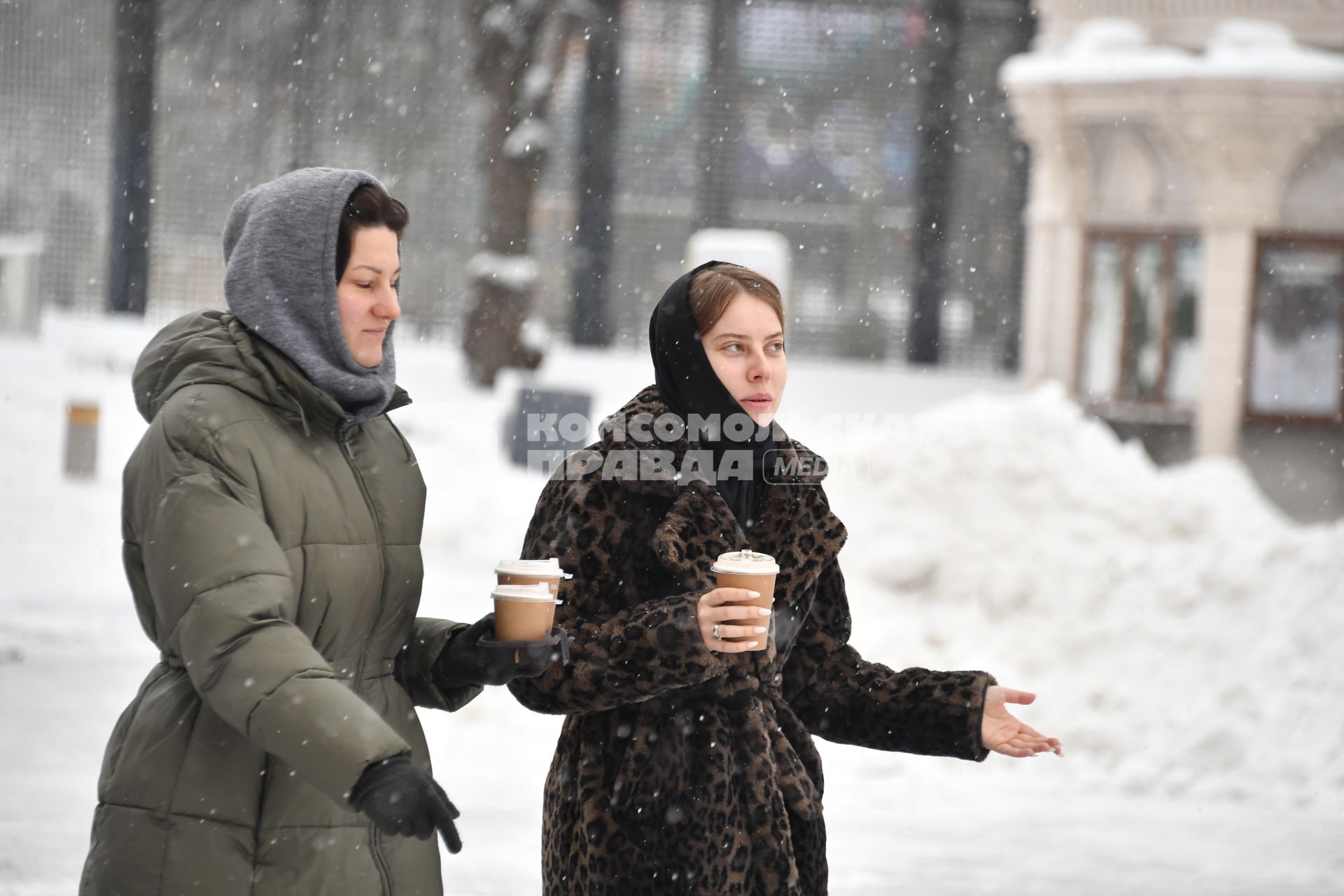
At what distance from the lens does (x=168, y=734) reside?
2023 millimetres

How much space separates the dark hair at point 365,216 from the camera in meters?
2.15

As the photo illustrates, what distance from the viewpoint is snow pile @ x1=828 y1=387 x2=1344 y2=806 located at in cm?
645

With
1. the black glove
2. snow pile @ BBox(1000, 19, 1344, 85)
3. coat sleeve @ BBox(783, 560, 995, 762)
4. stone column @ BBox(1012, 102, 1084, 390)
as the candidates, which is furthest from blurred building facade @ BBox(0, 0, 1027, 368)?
the black glove

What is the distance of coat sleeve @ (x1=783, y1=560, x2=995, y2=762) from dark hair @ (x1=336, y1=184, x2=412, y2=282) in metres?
0.92

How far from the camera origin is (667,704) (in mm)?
2373

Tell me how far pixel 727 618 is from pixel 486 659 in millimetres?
366

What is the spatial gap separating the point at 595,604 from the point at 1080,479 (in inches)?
270

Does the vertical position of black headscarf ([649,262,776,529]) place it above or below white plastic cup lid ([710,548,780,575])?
above

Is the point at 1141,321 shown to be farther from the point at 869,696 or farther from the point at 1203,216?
the point at 869,696

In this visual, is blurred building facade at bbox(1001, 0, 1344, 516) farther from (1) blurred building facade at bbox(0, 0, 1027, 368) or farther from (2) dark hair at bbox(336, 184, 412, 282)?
(2) dark hair at bbox(336, 184, 412, 282)

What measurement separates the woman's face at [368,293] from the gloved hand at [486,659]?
445mm

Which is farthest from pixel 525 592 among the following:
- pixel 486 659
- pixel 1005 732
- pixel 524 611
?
pixel 1005 732

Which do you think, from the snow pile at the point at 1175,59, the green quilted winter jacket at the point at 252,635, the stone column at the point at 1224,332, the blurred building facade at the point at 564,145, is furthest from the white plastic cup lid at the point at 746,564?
the blurred building facade at the point at 564,145

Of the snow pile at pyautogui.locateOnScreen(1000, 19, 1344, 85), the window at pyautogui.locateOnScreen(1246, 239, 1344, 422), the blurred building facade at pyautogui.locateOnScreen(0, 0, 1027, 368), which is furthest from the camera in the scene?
the blurred building facade at pyautogui.locateOnScreen(0, 0, 1027, 368)
